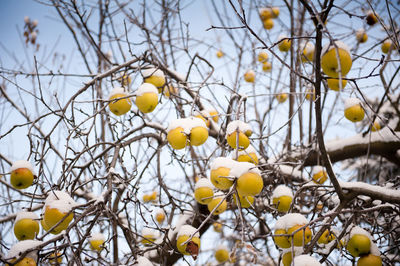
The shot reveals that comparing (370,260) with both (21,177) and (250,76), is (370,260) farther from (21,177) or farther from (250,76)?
(250,76)

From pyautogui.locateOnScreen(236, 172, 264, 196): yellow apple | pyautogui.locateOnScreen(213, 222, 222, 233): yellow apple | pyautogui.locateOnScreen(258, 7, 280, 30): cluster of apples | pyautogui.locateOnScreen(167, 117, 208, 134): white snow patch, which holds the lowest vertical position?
pyautogui.locateOnScreen(236, 172, 264, 196): yellow apple

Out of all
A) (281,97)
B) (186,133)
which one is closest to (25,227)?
(186,133)

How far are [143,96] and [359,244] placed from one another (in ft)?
4.73

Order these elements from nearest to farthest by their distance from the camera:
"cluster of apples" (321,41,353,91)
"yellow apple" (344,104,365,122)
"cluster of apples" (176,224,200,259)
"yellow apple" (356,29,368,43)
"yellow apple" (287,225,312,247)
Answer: "cluster of apples" (321,41,353,91) < "yellow apple" (287,225,312,247) < "cluster of apples" (176,224,200,259) < "yellow apple" (344,104,365,122) < "yellow apple" (356,29,368,43)

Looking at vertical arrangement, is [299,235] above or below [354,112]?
below

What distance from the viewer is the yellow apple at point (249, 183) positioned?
1.30 meters

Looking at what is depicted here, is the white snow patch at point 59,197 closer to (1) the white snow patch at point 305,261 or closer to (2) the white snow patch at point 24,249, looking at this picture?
(2) the white snow patch at point 24,249

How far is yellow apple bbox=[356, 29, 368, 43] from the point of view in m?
3.52

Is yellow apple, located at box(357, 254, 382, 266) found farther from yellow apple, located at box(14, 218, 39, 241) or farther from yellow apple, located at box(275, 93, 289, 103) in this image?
yellow apple, located at box(275, 93, 289, 103)

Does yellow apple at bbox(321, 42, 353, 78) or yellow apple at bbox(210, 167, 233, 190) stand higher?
yellow apple at bbox(321, 42, 353, 78)

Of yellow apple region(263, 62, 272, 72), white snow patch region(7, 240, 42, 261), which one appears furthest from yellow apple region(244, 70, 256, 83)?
white snow patch region(7, 240, 42, 261)

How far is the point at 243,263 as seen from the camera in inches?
180

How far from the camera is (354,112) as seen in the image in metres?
2.14

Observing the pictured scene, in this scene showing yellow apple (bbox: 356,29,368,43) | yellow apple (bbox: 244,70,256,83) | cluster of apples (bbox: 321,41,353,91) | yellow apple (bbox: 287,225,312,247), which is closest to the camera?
cluster of apples (bbox: 321,41,353,91)
